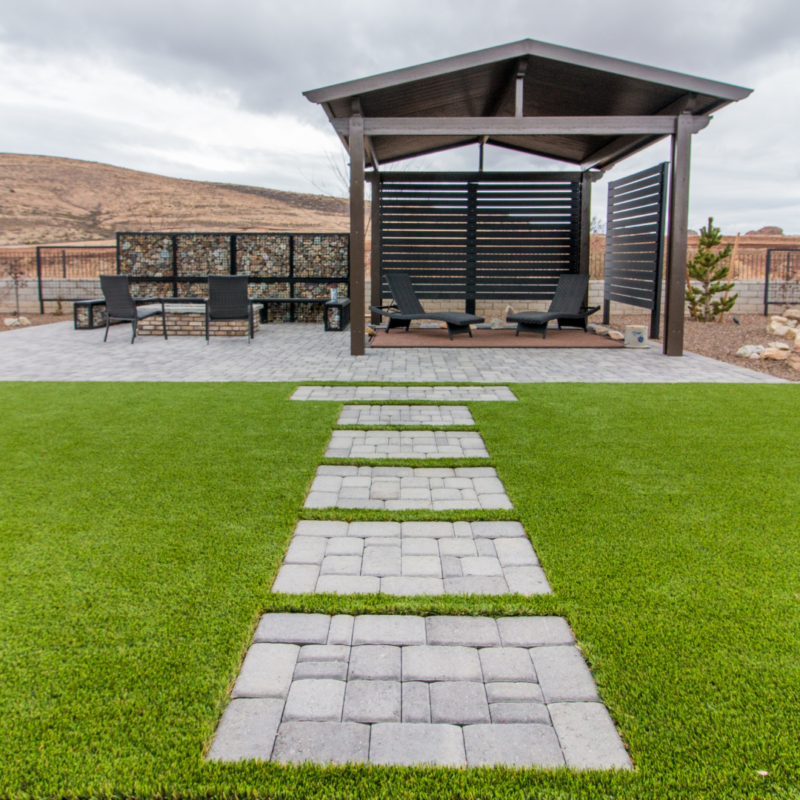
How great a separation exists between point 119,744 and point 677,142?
9.22m

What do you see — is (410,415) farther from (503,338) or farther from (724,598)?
(503,338)

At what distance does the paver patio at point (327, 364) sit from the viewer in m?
7.47

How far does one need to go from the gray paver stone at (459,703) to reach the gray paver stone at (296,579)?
2.55 feet

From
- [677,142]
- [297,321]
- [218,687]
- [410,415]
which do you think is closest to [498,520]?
[218,687]

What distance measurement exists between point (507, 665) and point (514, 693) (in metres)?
0.14

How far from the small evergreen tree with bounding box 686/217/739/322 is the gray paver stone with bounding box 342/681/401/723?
13.2 m

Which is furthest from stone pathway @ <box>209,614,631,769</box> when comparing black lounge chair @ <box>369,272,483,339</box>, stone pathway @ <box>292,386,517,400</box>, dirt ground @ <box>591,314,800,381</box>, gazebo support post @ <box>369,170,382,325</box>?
gazebo support post @ <box>369,170,382,325</box>

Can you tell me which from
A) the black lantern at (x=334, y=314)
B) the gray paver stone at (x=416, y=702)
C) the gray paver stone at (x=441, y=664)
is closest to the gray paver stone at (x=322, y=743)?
the gray paver stone at (x=416, y=702)

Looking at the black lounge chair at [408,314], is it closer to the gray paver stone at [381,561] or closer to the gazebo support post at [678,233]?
the gazebo support post at [678,233]

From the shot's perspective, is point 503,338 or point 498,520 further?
point 503,338

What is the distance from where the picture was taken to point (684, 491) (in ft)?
12.3

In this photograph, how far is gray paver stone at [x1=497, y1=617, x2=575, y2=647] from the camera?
228cm

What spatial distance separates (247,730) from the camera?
1859 millimetres

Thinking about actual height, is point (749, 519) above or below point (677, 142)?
below
